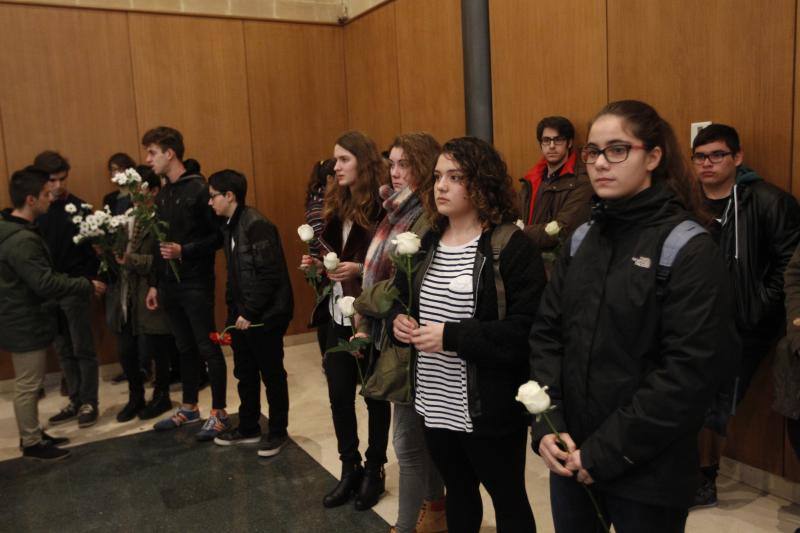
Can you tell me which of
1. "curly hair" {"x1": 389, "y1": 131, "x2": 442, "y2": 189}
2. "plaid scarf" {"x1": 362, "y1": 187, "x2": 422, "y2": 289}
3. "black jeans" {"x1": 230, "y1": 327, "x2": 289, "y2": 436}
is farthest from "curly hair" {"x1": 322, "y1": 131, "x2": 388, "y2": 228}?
"black jeans" {"x1": 230, "y1": 327, "x2": 289, "y2": 436}

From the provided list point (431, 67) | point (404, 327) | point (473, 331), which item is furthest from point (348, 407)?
point (431, 67)

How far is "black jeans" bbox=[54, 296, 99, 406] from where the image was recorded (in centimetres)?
442

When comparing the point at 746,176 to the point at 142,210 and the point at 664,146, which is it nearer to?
the point at 664,146

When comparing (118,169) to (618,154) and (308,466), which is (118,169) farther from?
(618,154)

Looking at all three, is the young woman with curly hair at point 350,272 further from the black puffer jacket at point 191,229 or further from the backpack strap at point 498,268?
the black puffer jacket at point 191,229

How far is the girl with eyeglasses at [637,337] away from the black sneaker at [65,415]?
13.0 feet

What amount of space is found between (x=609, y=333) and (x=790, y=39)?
2.08 meters

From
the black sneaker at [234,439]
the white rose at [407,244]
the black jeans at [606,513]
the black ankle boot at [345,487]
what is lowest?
the black sneaker at [234,439]

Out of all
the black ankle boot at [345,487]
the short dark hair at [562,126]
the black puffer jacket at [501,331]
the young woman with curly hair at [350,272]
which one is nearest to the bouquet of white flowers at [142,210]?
the young woman with curly hair at [350,272]

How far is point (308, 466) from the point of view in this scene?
353 centimetres

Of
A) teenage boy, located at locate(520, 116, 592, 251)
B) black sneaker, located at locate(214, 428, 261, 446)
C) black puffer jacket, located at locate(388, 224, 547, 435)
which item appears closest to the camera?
black puffer jacket, located at locate(388, 224, 547, 435)

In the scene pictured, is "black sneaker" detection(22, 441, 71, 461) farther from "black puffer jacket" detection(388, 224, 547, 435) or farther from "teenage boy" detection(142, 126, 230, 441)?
"black puffer jacket" detection(388, 224, 547, 435)

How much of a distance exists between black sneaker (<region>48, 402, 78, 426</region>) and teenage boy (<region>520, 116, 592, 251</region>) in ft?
11.1

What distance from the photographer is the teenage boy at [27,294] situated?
359 centimetres
